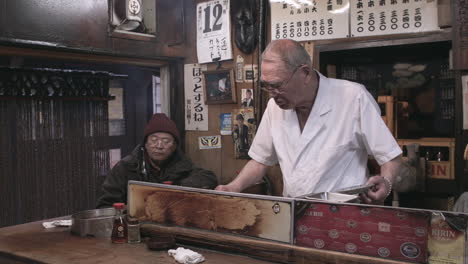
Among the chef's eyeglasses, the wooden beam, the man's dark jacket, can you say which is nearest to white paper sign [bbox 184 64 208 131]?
the wooden beam

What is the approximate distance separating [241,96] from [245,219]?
8.98 feet

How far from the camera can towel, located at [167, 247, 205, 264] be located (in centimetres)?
190

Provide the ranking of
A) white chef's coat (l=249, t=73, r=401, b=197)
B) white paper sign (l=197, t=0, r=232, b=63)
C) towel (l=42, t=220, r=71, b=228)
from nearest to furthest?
1. white chef's coat (l=249, t=73, r=401, b=197)
2. towel (l=42, t=220, r=71, b=228)
3. white paper sign (l=197, t=0, r=232, b=63)

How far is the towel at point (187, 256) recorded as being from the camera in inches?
74.8

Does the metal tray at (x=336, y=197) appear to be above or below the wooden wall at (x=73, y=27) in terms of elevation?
below

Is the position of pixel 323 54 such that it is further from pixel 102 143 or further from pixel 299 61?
pixel 102 143

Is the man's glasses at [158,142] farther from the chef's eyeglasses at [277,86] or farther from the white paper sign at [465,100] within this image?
the white paper sign at [465,100]

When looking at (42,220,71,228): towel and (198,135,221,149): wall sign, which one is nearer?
(42,220,71,228): towel

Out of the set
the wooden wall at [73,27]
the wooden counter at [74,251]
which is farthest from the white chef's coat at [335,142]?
the wooden wall at [73,27]

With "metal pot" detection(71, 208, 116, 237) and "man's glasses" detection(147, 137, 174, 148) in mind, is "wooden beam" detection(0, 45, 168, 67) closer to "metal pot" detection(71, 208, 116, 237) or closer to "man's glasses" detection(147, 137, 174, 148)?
"man's glasses" detection(147, 137, 174, 148)

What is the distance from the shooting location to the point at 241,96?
15.4ft

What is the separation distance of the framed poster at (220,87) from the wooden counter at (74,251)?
2529 mm

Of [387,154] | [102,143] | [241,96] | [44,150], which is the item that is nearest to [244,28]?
[241,96]

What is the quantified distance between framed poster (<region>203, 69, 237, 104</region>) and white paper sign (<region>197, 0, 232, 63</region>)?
0.14 metres
